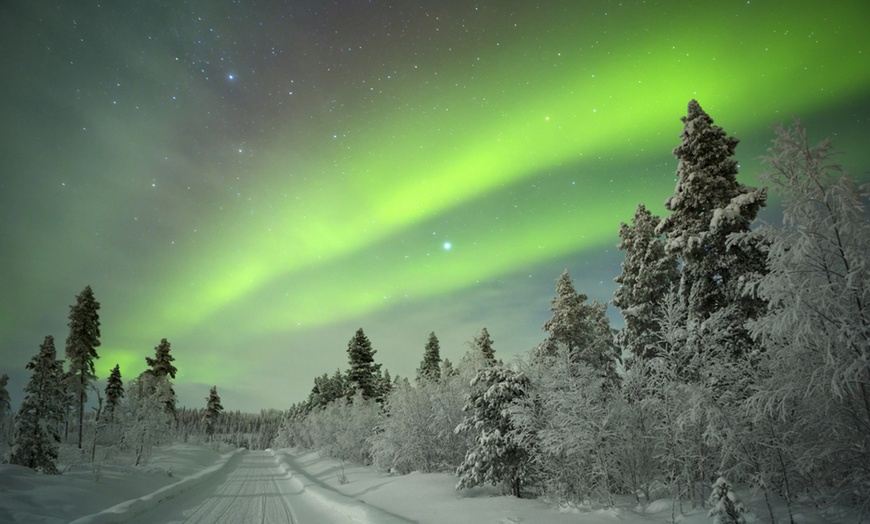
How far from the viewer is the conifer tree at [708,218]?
14868mm

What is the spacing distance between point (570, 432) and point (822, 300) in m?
7.86

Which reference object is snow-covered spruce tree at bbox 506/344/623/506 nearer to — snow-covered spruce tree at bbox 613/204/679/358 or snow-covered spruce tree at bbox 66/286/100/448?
snow-covered spruce tree at bbox 613/204/679/358

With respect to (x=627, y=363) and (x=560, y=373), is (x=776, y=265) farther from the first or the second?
(x=627, y=363)

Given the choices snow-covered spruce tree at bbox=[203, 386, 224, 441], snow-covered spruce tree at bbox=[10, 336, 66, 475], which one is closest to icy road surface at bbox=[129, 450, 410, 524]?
snow-covered spruce tree at bbox=[10, 336, 66, 475]

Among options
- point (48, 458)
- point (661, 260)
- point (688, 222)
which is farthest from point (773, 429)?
point (48, 458)

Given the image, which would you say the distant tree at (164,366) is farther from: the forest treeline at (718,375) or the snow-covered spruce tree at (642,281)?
the snow-covered spruce tree at (642,281)

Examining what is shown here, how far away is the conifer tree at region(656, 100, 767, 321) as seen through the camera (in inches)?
585

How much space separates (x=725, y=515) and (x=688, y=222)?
40.2 ft

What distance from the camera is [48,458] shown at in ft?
71.8

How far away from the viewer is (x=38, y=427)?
21.9 meters

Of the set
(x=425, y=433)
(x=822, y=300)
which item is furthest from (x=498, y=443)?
(x=425, y=433)

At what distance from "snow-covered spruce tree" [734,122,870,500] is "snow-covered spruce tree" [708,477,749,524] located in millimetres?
2173

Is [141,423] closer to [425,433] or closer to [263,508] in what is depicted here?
[425,433]

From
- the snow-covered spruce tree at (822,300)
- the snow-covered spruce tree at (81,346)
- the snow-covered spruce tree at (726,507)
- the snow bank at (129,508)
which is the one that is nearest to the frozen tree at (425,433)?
the snow bank at (129,508)
